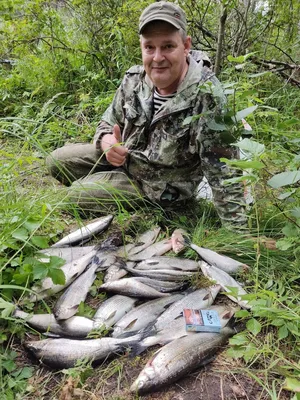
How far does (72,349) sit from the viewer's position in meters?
2.02

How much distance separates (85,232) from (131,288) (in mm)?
733

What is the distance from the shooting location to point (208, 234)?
117 inches

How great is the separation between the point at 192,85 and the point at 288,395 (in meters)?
2.15

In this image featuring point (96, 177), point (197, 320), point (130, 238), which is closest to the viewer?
point (197, 320)

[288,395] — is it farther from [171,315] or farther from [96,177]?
[96,177]

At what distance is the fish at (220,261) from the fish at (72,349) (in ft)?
2.62

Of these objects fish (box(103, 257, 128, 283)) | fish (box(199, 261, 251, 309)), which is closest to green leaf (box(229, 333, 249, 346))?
fish (box(199, 261, 251, 309))

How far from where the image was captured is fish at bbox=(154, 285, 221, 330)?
87.7 inches

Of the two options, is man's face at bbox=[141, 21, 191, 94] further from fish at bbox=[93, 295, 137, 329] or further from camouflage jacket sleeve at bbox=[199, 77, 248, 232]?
fish at bbox=[93, 295, 137, 329]

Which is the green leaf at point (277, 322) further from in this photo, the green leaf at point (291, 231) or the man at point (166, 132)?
the man at point (166, 132)

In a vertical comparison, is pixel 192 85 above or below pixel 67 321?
above

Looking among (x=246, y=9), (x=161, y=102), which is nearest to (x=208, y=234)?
(x=161, y=102)

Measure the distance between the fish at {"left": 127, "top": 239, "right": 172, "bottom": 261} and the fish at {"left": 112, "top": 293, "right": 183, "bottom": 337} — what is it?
1.57 feet

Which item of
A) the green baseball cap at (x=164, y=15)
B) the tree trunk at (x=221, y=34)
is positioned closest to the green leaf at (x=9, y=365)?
the green baseball cap at (x=164, y=15)
